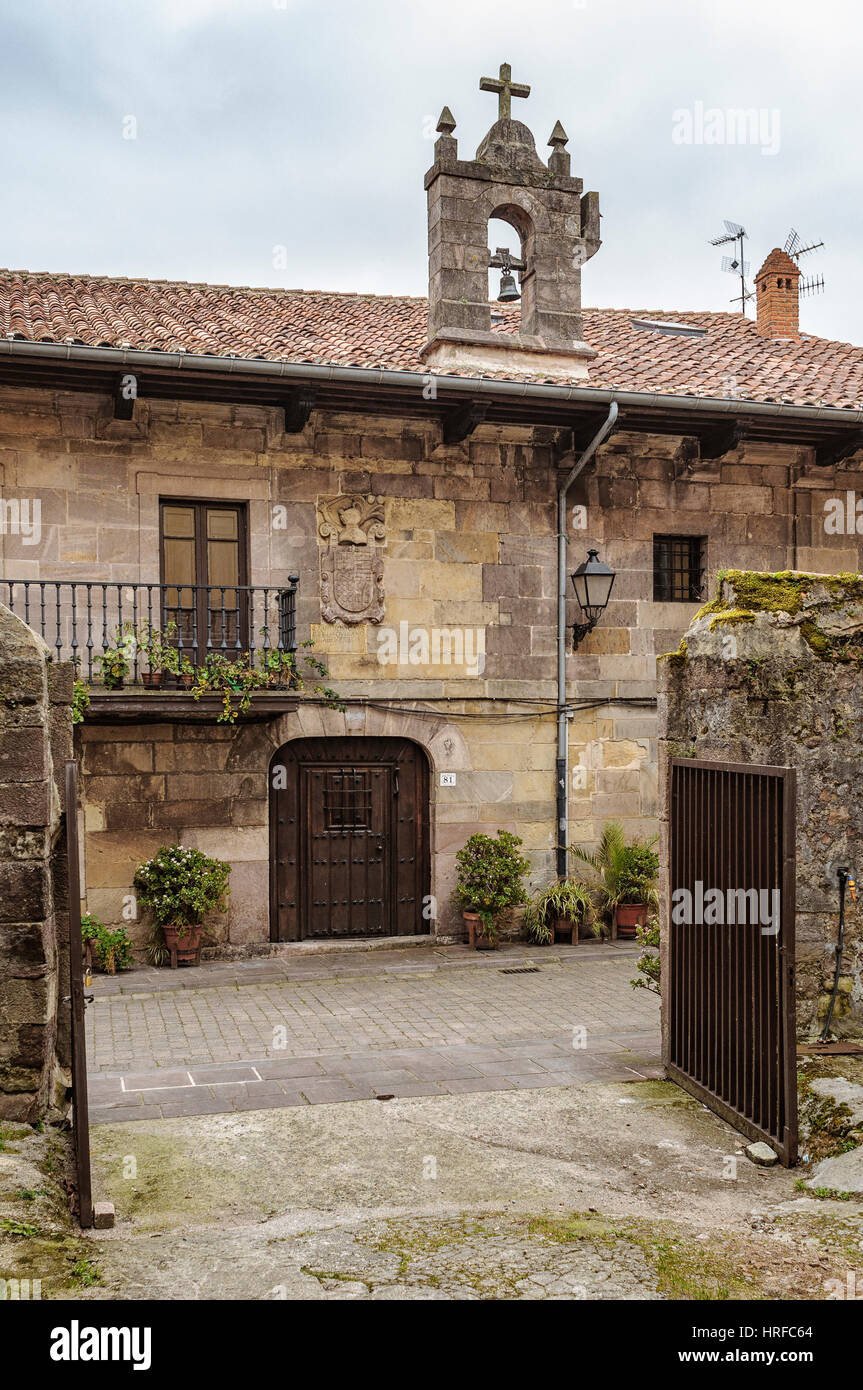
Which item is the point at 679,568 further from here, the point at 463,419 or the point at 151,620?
the point at 151,620

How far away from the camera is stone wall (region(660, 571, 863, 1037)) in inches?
234

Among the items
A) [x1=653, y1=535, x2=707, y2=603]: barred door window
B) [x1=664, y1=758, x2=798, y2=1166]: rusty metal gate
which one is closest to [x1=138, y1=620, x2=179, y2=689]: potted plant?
[x1=653, y1=535, x2=707, y2=603]: barred door window

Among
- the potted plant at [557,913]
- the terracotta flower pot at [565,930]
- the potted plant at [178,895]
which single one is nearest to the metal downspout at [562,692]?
the potted plant at [557,913]

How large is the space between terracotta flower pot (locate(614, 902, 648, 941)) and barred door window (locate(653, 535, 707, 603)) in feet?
11.1

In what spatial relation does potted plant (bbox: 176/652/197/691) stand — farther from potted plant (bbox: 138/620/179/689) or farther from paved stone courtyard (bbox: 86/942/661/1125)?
paved stone courtyard (bbox: 86/942/661/1125)

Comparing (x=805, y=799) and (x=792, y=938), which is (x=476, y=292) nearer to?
(x=805, y=799)

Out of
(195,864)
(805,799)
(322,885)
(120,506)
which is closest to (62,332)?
(120,506)

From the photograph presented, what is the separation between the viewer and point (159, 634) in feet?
36.6

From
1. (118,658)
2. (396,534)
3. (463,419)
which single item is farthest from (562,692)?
(118,658)

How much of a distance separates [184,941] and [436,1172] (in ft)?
20.2

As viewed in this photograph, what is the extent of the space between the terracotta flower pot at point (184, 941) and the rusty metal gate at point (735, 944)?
18.4ft

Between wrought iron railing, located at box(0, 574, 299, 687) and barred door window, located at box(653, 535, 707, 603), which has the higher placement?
barred door window, located at box(653, 535, 707, 603)

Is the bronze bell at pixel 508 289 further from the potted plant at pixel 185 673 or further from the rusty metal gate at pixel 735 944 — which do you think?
the rusty metal gate at pixel 735 944

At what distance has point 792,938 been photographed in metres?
5.28
